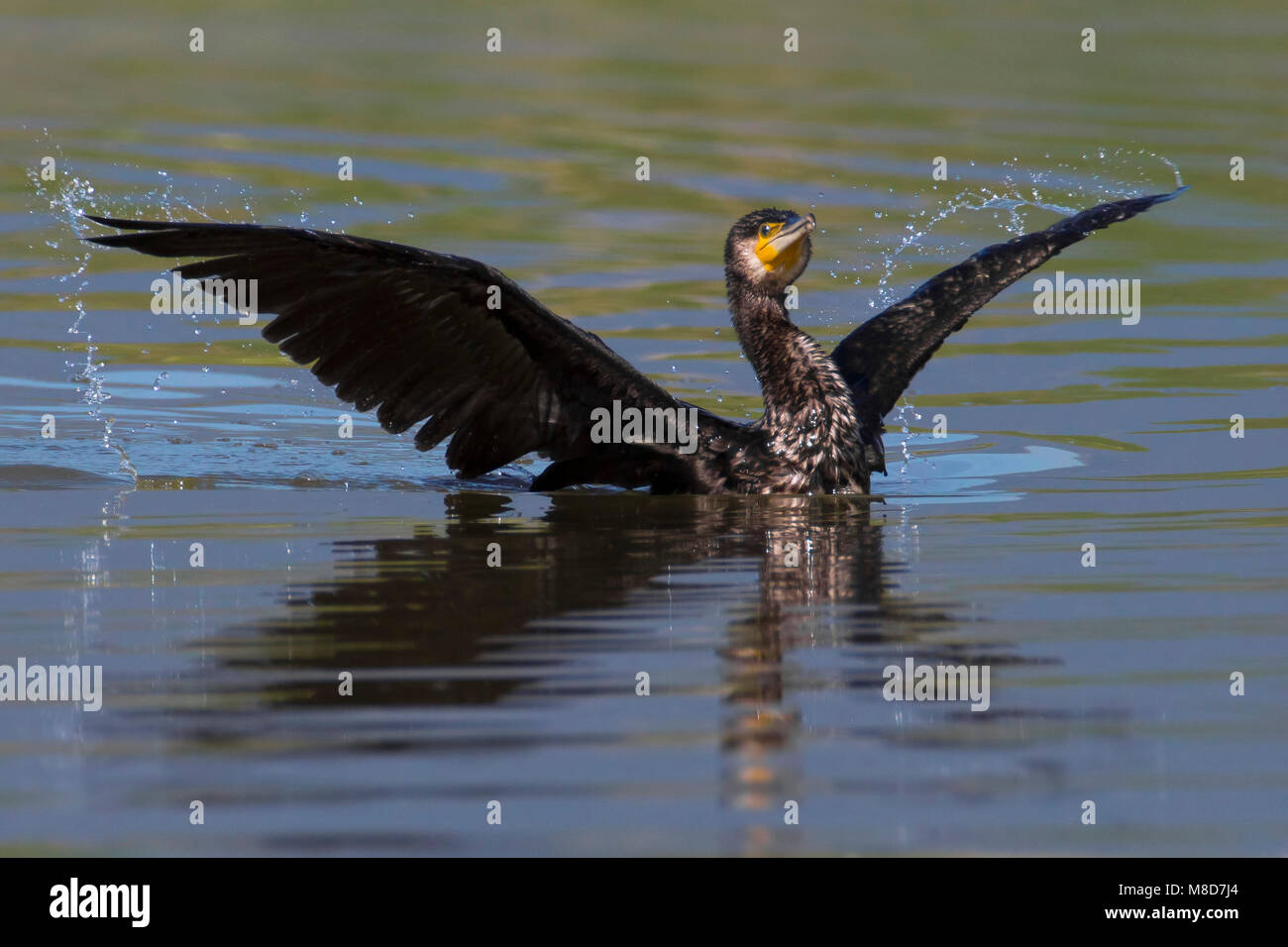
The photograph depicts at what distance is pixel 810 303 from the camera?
15023mm

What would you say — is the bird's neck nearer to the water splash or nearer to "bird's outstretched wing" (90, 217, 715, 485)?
"bird's outstretched wing" (90, 217, 715, 485)

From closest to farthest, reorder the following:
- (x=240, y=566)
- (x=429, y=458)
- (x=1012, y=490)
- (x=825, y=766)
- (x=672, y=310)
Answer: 1. (x=825, y=766)
2. (x=240, y=566)
3. (x=1012, y=490)
4. (x=429, y=458)
5. (x=672, y=310)

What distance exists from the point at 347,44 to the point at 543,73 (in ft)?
11.6

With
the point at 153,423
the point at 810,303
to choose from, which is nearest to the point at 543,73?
the point at 810,303

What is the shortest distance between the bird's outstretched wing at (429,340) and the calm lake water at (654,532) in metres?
0.38

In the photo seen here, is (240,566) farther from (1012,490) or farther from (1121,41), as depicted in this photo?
(1121,41)

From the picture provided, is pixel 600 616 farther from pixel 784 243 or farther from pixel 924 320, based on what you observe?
pixel 924 320

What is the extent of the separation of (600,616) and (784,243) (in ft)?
10.3

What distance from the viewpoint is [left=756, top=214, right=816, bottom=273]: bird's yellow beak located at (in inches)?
362

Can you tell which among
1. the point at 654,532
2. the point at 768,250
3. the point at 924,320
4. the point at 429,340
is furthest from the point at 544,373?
the point at 924,320

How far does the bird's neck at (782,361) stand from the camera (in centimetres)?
922

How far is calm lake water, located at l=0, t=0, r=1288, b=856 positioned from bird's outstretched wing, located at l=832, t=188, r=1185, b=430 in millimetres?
455

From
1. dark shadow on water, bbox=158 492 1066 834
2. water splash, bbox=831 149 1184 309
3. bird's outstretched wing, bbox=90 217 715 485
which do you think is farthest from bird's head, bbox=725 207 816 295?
water splash, bbox=831 149 1184 309

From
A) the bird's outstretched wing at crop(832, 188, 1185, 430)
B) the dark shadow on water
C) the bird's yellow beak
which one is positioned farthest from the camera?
the bird's outstretched wing at crop(832, 188, 1185, 430)
